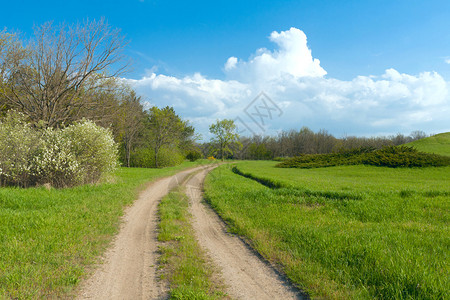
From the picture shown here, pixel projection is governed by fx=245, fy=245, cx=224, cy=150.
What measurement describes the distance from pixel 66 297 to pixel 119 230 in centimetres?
365

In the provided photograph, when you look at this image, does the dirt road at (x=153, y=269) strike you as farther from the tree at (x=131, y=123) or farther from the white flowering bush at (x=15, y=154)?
the tree at (x=131, y=123)

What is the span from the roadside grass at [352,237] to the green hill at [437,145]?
2707 cm

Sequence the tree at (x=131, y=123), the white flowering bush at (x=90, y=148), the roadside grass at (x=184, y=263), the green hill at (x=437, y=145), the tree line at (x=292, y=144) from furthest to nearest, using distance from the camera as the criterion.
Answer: the tree line at (x=292, y=144) < the tree at (x=131, y=123) < the green hill at (x=437, y=145) < the white flowering bush at (x=90, y=148) < the roadside grass at (x=184, y=263)

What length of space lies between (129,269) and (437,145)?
45.6 meters

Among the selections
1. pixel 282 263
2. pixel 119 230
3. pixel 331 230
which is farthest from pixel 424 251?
pixel 119 230

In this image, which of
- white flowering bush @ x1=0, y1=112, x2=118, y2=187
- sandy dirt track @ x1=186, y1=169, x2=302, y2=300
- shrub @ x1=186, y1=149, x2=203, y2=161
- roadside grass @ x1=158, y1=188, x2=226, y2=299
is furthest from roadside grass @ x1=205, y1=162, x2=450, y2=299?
shrub @ x1=186, y1=149, x2=203, y2=161

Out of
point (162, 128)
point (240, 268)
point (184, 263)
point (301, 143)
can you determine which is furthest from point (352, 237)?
point (301, 143)

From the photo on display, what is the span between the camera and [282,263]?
5.24 meters

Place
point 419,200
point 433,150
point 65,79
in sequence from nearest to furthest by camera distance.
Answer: point 419,200 → point 65,79 → point 433,150

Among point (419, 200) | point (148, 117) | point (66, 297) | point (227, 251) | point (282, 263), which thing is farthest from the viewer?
point (148, 117)

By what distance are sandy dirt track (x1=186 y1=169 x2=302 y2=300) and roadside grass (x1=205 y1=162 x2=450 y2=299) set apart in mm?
316

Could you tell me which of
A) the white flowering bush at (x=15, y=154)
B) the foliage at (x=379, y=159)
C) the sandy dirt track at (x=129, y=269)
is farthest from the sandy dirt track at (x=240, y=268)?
the foliage at (x=379, y=159)

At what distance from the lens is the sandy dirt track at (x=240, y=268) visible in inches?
164

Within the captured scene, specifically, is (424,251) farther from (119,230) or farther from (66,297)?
(119,230)
